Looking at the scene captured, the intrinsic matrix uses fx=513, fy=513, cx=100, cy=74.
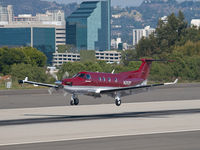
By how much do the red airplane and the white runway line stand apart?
1533 mm

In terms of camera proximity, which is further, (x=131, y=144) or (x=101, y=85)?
(x=101, y=85)

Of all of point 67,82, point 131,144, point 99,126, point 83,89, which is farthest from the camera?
point 83,89

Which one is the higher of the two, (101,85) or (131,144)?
(101,85)

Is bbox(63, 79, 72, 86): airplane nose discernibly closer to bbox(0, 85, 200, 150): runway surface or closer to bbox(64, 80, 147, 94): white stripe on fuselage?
bbox(64, 80, 147, 94): white stripe on fuselage

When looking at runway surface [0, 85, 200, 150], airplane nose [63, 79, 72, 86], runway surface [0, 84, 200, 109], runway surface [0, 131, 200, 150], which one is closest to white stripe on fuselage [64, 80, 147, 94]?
airplane nose [63, 79, 72, 86]

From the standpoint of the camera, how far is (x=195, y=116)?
124 ft

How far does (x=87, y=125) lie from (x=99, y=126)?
3.07ft

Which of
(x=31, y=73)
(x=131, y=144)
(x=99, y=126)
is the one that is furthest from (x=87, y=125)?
(x=31, y=73)

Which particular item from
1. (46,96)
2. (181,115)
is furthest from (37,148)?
(46,96)

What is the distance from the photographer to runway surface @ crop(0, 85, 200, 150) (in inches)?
998

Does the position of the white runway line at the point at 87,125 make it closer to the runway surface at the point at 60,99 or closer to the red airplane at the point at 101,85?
the red airplane at the point at 101,85

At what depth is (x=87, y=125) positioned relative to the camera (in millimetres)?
32875

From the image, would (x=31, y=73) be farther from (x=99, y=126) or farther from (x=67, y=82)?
(x=99, y=126)

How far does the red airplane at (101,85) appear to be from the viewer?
4369 centimetres
